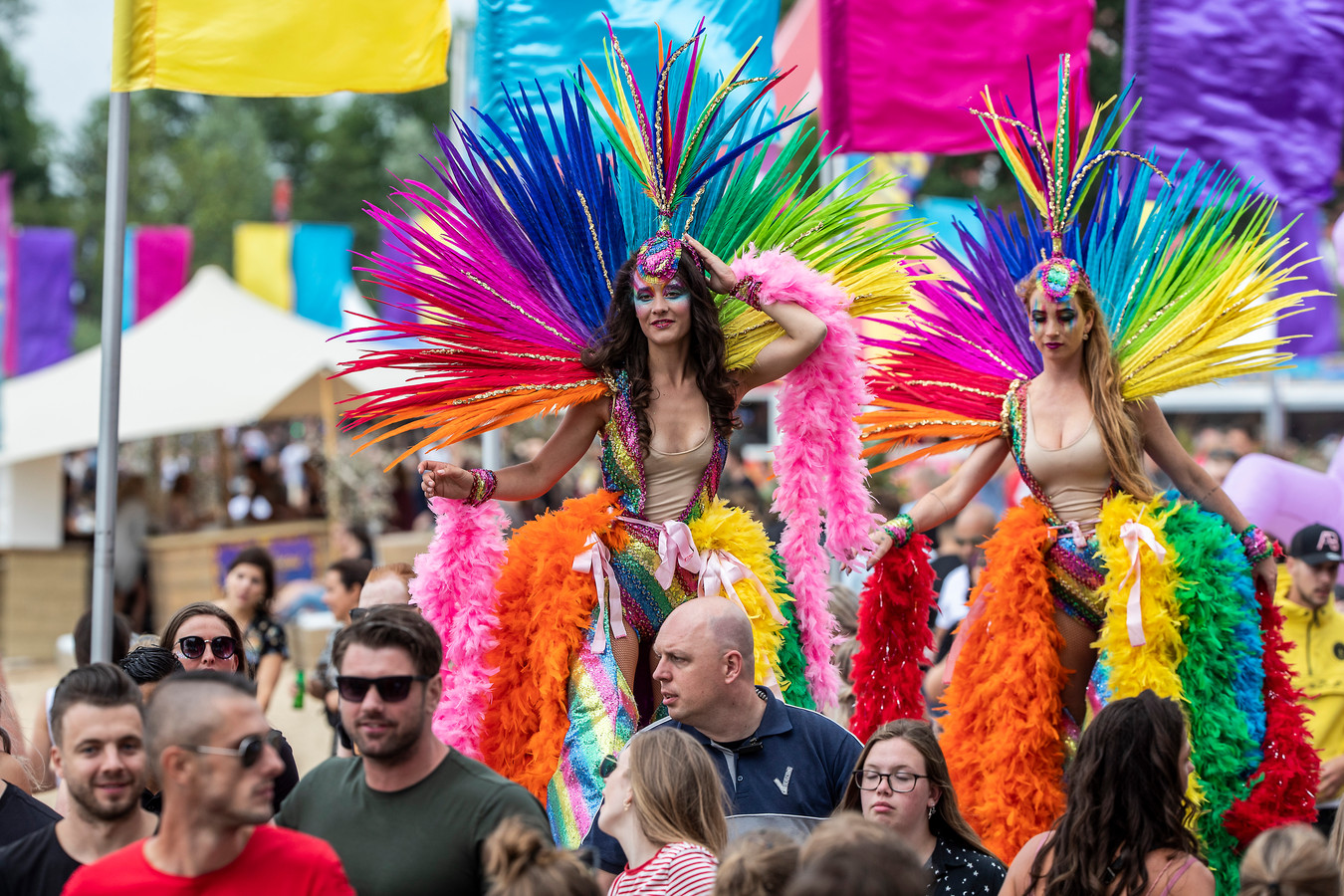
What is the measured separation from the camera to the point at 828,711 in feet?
14.5

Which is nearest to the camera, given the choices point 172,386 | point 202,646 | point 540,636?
point 202,646

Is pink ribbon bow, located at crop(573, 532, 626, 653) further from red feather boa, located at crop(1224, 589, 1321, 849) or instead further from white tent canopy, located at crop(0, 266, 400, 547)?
white tent canopy, located at crop(0, 266, 400, 547)

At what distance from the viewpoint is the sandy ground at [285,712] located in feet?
28.2

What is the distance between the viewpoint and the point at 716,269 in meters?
4.11

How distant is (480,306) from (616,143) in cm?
64

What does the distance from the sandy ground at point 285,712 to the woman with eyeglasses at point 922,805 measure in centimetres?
504

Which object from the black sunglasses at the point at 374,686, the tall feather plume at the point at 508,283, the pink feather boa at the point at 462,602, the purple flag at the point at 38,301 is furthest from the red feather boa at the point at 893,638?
the purple flag at the point at 38,301

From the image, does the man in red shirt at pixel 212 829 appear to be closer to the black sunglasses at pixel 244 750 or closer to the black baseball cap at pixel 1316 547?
the black sunglasses at pixel 244 750

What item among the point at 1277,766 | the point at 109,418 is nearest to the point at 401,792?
the point at 109,418

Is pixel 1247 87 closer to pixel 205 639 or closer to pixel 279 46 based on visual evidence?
pixel 279 46

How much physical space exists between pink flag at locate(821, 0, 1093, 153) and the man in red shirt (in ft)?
16.2

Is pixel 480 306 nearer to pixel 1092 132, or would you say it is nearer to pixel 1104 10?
pixel 1092 132

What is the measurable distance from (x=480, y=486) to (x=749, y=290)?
3.18ft

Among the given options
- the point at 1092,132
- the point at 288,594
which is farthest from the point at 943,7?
the point at 288,594
